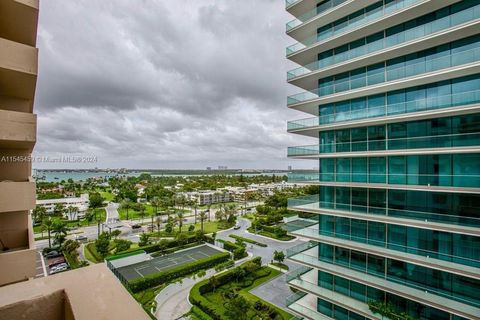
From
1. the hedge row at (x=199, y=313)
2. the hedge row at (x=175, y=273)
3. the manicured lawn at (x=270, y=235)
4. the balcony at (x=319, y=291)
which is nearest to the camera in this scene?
the balcony at (x=319, y=291)

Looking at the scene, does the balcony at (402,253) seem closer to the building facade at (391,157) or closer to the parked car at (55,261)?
the building facade at (391,157)

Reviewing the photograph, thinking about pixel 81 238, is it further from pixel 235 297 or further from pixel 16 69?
pixel 16 69

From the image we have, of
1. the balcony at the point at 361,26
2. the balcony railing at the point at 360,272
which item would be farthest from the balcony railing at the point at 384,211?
the balcony at the point at 361,26

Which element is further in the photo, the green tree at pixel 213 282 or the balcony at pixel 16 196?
the green tree at pixel 213 282

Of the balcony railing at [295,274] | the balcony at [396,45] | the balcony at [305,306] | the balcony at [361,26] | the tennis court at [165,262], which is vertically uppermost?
the balcony at [361,26]

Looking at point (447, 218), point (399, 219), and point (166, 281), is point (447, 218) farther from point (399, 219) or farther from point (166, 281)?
point (166, 281)

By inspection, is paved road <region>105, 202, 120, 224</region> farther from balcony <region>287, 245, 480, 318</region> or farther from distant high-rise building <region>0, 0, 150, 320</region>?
distant high-rise building <region>0, 0, 150, 320</region>

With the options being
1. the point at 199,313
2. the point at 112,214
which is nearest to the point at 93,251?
the point at 199,313

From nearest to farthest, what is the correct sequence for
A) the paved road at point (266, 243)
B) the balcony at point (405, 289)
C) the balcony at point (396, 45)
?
the balcony at point (405, 289), the balcony at point (396, 45), the paved road at point (266, 243)
